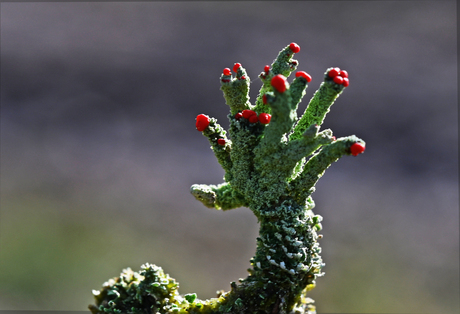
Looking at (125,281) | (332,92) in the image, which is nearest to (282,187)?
(332,92)

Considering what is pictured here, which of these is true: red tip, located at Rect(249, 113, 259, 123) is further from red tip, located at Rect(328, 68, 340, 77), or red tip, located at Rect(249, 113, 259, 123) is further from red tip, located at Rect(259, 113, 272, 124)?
red tip, located at Rect(328, 68, 340, 77)

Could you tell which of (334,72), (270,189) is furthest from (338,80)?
(270,189)

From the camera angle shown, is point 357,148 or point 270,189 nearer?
point 357,148

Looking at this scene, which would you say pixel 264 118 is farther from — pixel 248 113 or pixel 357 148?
pixel 357 148

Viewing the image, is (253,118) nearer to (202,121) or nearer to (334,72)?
(202,121)

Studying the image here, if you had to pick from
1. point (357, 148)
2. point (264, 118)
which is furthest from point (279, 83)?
point (357, 148)

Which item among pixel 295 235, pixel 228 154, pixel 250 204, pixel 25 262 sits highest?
pixel 25 262

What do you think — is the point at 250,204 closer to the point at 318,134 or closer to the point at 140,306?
the point at 318,134

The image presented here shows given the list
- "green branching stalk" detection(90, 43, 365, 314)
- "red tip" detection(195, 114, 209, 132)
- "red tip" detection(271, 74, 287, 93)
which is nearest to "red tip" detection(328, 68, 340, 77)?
"green branching stalk" detection(90, 43, 365, 314)

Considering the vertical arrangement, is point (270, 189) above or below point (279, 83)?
below
